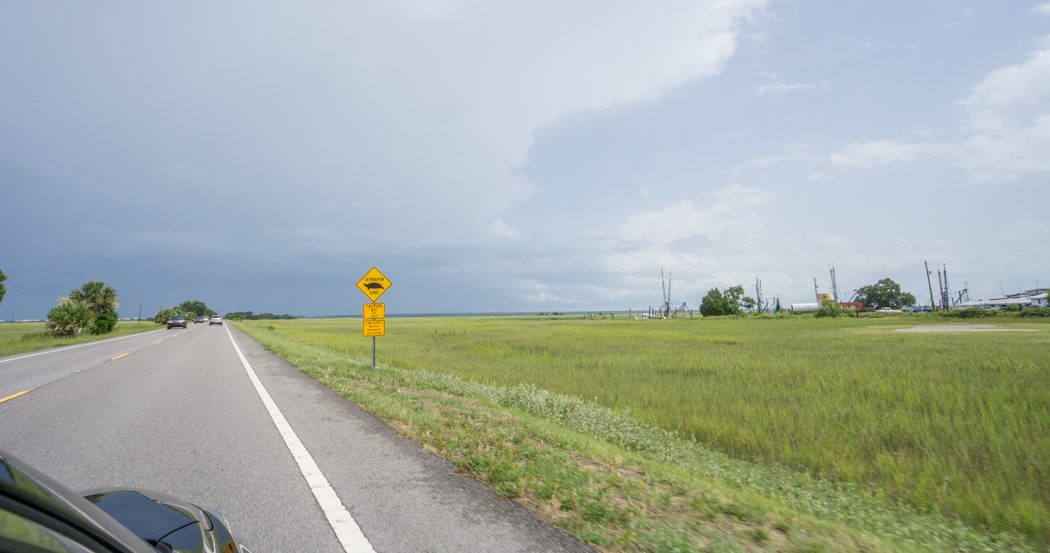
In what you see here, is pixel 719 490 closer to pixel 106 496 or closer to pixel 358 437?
pixel 358 437

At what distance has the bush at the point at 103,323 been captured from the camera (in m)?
36.5

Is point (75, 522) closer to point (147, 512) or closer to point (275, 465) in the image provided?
point (147, 512)

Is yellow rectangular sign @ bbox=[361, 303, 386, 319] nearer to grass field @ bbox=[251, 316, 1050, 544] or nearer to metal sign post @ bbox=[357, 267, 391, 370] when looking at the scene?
metal sign post @ bbox=[357, 267, 391, 370]

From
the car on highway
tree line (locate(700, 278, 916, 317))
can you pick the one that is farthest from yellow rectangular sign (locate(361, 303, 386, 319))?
tree line (locate(700, 278, 916, 317))

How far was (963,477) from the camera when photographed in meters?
5.64

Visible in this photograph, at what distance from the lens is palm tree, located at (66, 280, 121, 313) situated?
4338 cm

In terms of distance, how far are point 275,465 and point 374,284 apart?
950 centimetres

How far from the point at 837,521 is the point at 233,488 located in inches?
225

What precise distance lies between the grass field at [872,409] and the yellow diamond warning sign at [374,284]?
3.65 metres

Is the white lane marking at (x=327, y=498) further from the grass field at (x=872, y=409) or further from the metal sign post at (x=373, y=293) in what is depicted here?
the metal sign post at (x=373, y=293)

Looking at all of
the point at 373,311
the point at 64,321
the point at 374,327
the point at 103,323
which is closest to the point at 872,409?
the point at 374,327

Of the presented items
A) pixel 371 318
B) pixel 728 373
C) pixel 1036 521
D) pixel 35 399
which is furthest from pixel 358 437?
pixel 728 373

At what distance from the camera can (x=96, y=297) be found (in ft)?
145

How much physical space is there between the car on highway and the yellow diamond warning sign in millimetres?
12633
